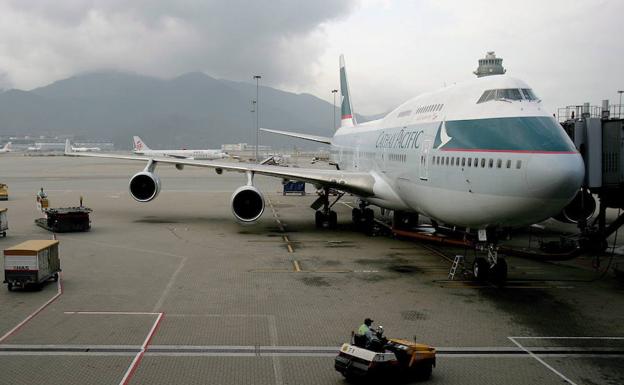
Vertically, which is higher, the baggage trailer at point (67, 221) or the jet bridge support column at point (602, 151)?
the jet bridge support column at point (602, 151)

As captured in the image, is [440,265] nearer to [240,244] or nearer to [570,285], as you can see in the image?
[570,285]

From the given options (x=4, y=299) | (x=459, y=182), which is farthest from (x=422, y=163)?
(x=4, y=299)

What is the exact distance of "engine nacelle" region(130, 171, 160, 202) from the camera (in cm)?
3005

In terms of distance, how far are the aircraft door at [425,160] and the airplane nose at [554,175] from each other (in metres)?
4.52

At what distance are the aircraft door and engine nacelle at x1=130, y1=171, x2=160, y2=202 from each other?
53.6 ft

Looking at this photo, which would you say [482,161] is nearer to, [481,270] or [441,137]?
[441,137]

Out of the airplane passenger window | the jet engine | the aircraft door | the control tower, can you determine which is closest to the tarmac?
the jet engine

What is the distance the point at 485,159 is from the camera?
50.6 ft

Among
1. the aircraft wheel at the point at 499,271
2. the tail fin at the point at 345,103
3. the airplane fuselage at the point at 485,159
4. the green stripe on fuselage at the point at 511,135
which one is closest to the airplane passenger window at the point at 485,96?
the airplane fuselage at the point at 485,159

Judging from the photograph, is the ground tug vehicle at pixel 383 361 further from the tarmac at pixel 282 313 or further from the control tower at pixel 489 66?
the control tower at pixel 489 66

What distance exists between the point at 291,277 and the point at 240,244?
6468 millimetres

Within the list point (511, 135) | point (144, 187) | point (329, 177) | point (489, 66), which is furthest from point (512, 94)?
point (489, 66)

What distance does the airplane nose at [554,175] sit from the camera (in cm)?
1392

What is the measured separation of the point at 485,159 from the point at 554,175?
6.63 feet
